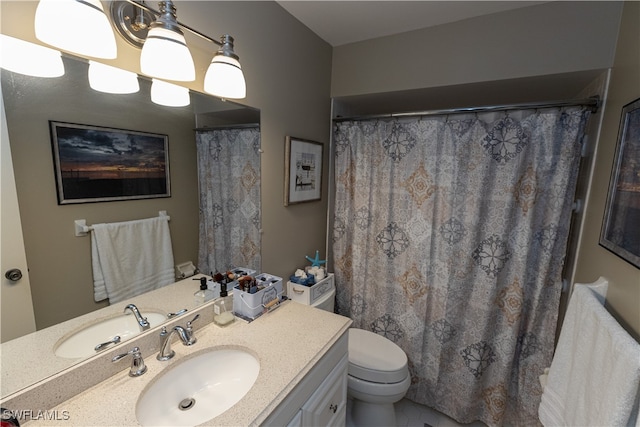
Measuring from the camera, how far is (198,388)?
98cm

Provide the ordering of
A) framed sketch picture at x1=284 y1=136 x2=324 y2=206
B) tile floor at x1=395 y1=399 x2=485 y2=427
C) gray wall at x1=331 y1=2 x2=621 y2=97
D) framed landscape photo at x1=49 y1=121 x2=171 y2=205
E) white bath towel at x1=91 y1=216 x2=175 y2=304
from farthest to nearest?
tile floor at x1=395 y1=399 x2=485 y2=427 < framed sketch picture at x1=284 y1=136 x2=324 y2=206 < gray wall at x1=331 y1=2 x2=621 y2=97 < white bath towel at x1=91 y1=216 x2=175 y2=304 < framed landscape photo at x1=49 y1=121 x2=171 y2=205

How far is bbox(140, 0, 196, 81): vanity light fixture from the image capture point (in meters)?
0.85

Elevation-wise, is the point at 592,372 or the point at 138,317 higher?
the point at 138,317

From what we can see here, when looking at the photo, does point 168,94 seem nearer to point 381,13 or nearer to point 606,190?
point 381,13

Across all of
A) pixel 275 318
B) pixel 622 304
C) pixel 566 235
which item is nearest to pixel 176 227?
pixel 275 318

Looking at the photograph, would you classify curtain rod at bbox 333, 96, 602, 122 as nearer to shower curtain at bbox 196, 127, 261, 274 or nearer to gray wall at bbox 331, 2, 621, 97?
gray wall at bbox 331, 2, 621, 97

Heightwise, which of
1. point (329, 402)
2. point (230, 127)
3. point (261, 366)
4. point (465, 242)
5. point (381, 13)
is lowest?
point (329, 402)

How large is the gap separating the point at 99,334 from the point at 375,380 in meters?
1.34

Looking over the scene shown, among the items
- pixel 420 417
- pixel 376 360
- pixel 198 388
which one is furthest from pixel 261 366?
pixel 420 417

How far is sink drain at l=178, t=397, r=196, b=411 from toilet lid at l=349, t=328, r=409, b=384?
926 millimetres

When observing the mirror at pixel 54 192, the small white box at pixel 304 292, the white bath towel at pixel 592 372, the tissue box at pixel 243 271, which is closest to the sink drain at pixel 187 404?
the mirror at pixel 54 192

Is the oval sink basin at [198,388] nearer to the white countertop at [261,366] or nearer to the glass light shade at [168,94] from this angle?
the white countertop at [261,366]

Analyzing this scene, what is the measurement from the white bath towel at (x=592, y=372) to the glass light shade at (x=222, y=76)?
1.54m

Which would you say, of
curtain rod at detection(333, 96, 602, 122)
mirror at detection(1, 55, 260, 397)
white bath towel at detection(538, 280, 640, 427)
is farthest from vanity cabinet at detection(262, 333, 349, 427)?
curtain rod at detection(333, 96, 602, 122)
